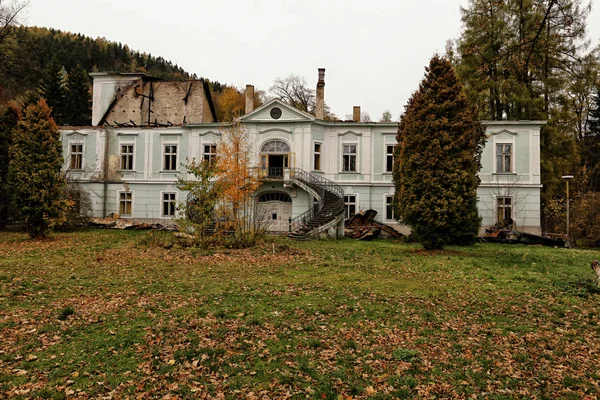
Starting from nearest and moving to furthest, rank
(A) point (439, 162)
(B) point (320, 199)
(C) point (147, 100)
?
(A) point (439, 162) → (B) point (320, 199) → (C) point (147, 100)

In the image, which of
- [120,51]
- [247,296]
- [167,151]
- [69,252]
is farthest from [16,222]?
[120,51]

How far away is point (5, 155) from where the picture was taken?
24.0 meters

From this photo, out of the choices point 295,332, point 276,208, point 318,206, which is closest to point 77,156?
point 276,208

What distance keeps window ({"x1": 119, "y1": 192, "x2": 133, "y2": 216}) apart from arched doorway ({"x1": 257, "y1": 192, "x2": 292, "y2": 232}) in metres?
9.45

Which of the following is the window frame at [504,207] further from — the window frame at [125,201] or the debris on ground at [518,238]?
the window frame at [125,201]

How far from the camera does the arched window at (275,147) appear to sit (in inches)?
1091

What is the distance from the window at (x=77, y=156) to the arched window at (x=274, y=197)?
13.5m

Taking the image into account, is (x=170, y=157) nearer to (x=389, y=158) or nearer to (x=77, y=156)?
(x=77, y=156)

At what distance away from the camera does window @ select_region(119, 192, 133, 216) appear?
1166 inches

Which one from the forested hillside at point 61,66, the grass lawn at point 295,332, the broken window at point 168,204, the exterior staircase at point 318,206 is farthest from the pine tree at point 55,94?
the grass lawn at point 295,332

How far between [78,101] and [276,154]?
3763 centimetres

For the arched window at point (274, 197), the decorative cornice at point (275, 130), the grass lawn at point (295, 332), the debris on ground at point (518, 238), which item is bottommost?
the grass lawn at point (295, 332)

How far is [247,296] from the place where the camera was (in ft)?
30.9

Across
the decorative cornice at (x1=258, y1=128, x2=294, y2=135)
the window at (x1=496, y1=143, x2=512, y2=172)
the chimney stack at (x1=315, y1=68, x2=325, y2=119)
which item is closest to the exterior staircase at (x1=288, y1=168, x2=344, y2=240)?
the decorative cornice at (x1=258, y1=128, x2=294, y2=135)
